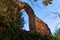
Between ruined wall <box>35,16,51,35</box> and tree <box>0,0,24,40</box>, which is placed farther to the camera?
ruined wall <box>35,16,51,35</box>

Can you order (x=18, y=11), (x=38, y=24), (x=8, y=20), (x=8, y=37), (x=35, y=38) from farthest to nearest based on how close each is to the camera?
(x=38, y=24)
(x=18, y=11)
(x=8, y=20)
(x=35, y=38)
(x=8, y=37)

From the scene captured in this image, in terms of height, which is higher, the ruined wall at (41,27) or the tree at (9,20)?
the ruined wall at (41,27)

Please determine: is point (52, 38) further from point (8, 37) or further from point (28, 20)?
point (8, 37)

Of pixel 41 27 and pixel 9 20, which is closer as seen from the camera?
pixel 9 20

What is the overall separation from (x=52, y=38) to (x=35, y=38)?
1.26 m

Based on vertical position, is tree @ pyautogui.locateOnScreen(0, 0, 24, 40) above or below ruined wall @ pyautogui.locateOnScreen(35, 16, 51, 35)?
below

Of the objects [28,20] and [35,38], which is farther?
[28,20]

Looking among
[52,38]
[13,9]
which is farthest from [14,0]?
[52,38]

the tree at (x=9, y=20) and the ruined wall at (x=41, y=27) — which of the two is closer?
the tree at (x=9, y=20)

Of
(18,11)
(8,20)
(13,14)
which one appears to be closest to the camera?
(8,20)

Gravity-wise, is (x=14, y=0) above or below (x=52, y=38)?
above

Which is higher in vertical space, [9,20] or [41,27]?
[41,27]

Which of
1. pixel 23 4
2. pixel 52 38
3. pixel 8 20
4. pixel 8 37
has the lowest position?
pixel 8 37

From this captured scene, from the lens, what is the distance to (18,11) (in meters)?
10.9
